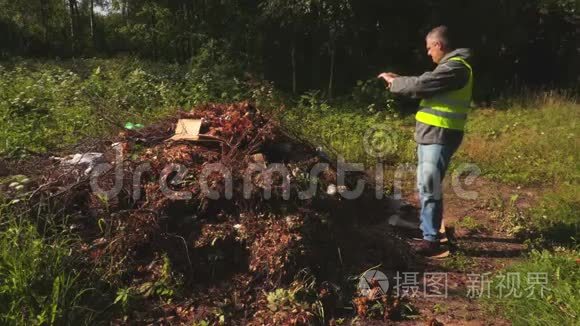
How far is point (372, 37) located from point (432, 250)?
9676mm

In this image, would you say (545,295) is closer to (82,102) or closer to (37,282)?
(37,282)

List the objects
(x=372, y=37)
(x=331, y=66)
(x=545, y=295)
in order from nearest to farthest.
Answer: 1. (x=545, y=295)
2. (x=372, y=37)
3. (x=331, y=66)

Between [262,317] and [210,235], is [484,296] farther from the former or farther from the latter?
[210,235]

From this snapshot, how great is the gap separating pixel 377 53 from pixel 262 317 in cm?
1117

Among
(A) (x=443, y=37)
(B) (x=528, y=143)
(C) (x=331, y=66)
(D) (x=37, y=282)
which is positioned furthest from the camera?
(C) (x=331, y=66)

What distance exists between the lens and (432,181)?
4.21 m

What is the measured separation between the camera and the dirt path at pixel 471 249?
3.58 m

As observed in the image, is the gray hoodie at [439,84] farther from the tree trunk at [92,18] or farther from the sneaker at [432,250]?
the tree trunk at [92,18]

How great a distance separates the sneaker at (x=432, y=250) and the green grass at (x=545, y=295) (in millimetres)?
519

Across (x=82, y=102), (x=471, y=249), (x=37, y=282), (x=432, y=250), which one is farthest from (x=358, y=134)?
(x=37, y=282)

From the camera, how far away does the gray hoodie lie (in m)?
4.02

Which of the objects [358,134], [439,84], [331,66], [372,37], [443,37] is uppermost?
[372,37]

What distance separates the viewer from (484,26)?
1211cm

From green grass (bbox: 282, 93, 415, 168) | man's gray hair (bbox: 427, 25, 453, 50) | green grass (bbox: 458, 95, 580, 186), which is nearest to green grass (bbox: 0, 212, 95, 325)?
man's gray hair (bbox: 427, 25, 453, 50)
